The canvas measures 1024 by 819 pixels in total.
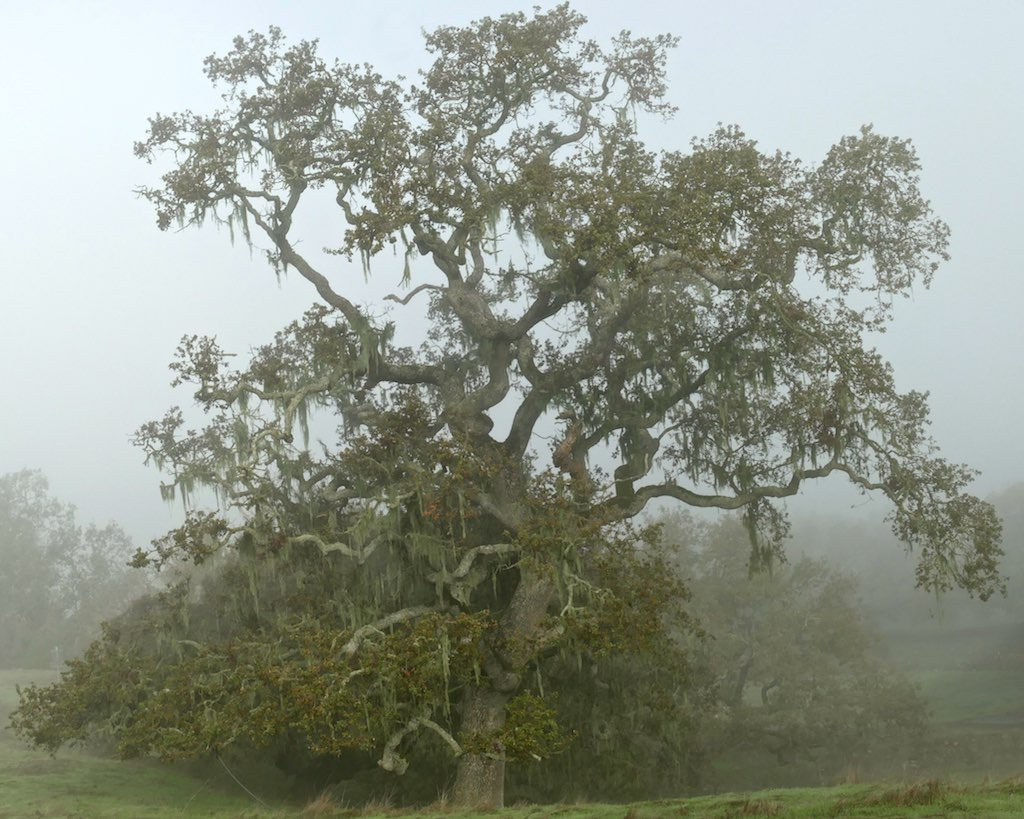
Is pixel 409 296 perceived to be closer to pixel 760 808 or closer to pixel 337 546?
pixel 337 546

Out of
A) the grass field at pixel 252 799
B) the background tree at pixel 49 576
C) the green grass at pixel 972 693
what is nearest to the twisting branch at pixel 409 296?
the grass field at pixel 252 799

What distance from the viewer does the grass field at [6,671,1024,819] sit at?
10.6 meters

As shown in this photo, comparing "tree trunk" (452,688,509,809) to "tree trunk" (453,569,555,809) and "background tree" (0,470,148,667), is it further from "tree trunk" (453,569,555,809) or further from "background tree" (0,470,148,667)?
"background tree" (0,470,148,667)

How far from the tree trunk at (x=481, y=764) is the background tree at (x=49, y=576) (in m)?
46.5

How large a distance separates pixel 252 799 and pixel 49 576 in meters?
50.0

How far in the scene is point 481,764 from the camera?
16.5m

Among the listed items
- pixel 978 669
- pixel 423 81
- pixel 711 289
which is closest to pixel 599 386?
pixel 711 289

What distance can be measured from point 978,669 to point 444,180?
31.5 meters

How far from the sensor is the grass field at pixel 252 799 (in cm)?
1060

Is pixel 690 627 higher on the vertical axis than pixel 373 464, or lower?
lower

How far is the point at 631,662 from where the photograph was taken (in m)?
20.8

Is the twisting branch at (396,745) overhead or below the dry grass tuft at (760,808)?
overhead

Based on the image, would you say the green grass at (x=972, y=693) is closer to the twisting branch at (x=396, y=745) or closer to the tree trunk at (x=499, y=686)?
the tree trunk at (x=499, y=686)

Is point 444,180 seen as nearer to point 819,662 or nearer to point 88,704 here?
→ point 88,704
